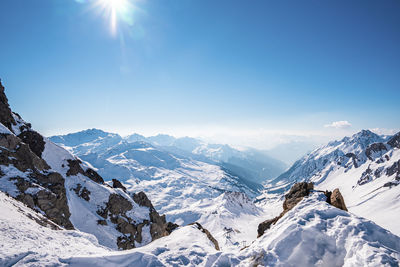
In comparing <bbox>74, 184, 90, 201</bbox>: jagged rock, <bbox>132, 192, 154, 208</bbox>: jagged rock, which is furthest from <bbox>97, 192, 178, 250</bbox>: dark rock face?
<bbox>132, 192, 154, 208</bbox>: jagged rock

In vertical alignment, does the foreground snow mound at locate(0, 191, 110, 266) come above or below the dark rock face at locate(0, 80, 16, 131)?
below

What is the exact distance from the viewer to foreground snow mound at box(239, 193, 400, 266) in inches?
472

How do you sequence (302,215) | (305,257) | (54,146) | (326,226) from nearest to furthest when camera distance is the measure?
(305,257)
(326,226)
(302,215)
(54,146)

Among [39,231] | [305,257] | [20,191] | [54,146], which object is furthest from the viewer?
[54,146]

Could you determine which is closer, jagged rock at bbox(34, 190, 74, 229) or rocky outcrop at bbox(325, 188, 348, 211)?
rocky outcrop at bbox(325, 188, 348, 211)

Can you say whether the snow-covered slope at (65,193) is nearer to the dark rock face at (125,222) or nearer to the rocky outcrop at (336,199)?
the dark rock face at (125,222)

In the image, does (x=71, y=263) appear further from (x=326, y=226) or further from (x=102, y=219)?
(x=102, y=219)

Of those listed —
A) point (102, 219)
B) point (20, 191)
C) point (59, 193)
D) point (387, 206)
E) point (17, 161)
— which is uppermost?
point (17, 161)

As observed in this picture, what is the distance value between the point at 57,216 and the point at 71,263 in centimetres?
3756

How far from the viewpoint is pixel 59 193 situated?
4881 cm

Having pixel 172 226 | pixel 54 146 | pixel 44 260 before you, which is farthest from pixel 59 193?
pixel 44 260

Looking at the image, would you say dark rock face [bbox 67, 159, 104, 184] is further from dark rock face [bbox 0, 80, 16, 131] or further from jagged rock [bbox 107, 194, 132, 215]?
dark rock face [bbox 0, 80, 16, 131]

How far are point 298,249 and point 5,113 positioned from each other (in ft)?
253

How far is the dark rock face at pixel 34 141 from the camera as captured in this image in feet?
194
